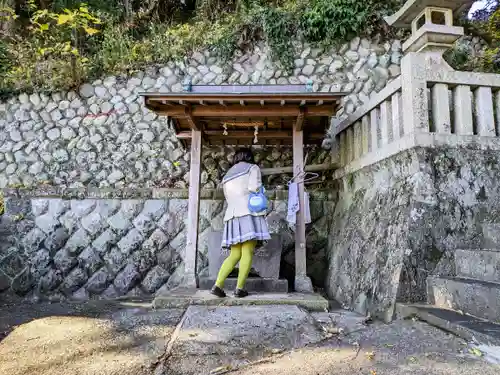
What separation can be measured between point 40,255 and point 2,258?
62 cm

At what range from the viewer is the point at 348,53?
25.4 ft

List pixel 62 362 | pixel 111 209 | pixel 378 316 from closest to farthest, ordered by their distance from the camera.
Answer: pixel 62 362 → pixel 378 316 → pixel 111 209

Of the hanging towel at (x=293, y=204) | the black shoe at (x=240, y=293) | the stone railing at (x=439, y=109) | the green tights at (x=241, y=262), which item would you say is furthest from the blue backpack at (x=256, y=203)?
the stone railing at (x=439, y=109)

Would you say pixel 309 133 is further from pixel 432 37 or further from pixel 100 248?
pixel 100 248

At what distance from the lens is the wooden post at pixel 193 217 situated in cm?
557

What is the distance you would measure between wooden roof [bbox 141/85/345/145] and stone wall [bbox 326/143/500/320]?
4.31ft

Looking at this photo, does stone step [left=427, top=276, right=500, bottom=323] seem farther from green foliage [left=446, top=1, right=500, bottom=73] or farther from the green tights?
green foliage [left=446, top=1, right=500, bottom=73]

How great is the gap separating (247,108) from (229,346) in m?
3.37

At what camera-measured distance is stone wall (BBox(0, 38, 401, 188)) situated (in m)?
7.10

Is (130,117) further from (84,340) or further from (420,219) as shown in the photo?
(420,219)

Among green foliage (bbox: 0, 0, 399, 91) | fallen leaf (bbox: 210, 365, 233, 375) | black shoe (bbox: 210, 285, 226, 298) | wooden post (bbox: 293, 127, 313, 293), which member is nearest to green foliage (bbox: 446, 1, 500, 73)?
green foliage (bbox: 0, 0, 399, 91)

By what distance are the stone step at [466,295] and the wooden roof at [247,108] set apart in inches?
106

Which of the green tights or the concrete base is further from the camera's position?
the concrete base

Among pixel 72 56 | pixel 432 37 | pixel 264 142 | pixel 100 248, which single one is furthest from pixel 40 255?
pixel 432 37
